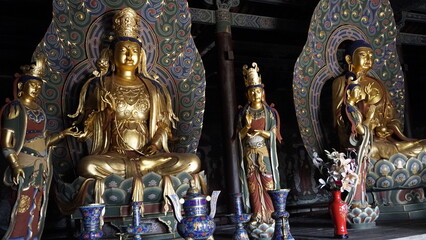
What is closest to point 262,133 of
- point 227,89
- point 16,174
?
point 227,89

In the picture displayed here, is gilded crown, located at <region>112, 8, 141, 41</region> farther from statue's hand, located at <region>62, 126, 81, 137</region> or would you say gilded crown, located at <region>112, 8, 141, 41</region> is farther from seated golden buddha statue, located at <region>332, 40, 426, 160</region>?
seated golden buddha statue, located at <region>332, 40, 426, 160</region>

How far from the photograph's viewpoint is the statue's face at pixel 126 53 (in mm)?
→ 5270

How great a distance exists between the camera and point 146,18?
570 cm

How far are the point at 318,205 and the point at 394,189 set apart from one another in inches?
121

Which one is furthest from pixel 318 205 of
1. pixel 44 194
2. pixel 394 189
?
pixel 44 194

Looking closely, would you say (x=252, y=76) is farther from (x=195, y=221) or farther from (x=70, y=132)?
(x=195, y=221)

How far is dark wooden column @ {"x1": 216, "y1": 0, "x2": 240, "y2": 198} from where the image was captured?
19.4 feet

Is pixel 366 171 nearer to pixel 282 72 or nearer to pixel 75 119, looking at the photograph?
pixel 75 119

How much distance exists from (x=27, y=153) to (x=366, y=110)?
399cm

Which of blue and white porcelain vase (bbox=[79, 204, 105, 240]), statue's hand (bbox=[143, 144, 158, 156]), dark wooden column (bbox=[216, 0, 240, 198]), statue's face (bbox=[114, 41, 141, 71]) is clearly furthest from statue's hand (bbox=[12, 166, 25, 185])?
dark wooden column (bbox=[216, 0, 240, 198])

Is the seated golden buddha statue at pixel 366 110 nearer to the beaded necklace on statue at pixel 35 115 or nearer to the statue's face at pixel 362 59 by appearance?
the statue's face at pixel 362 59

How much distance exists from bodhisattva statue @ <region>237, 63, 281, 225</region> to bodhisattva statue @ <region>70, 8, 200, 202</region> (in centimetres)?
58

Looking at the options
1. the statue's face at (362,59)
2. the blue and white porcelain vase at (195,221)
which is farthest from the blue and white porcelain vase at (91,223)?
the statue's face at (362,59)

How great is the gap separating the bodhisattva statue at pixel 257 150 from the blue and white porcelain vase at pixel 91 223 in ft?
6.55
